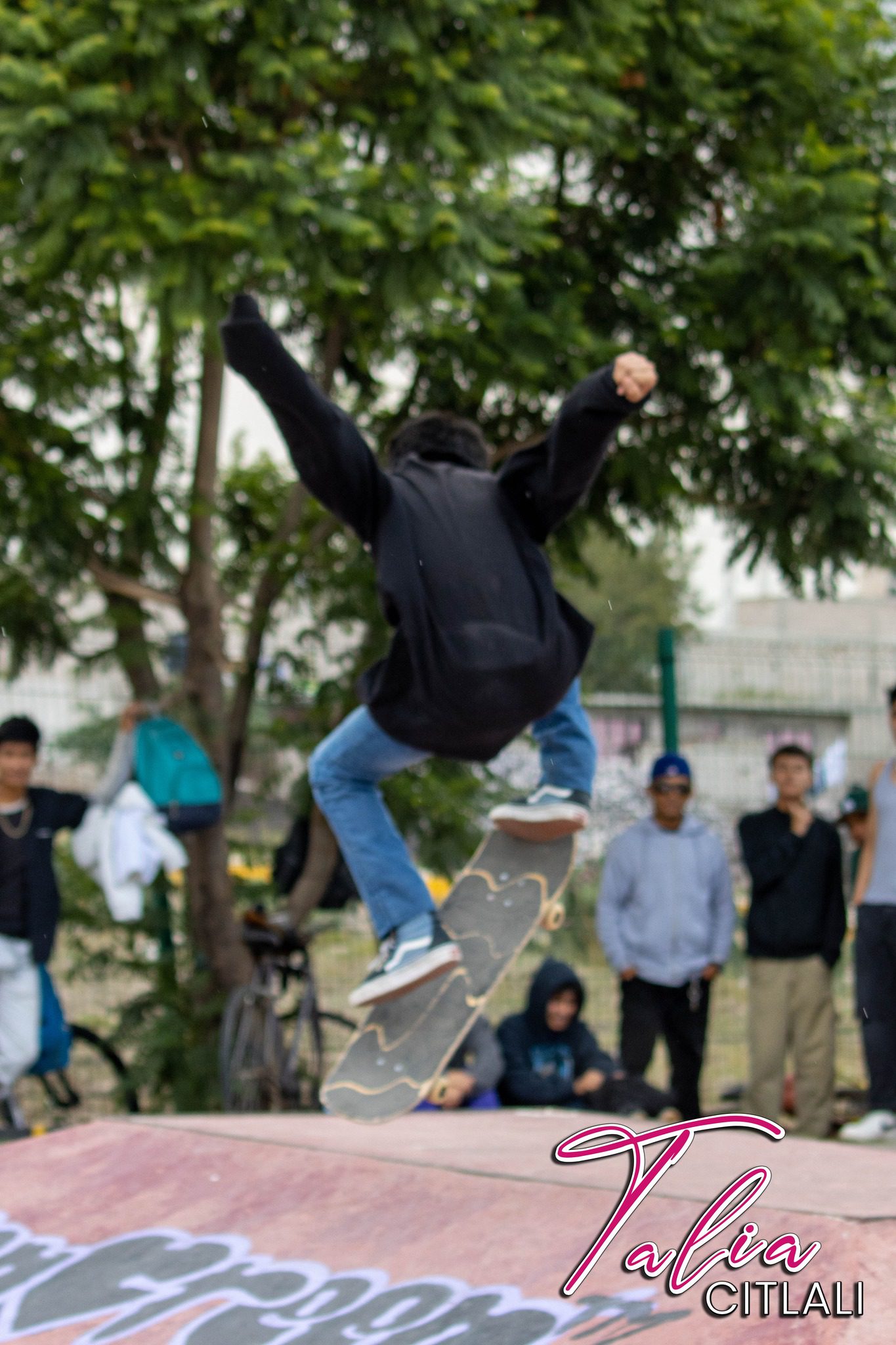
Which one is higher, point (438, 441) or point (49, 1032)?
point (438, 441)

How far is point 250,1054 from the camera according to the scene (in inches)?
253

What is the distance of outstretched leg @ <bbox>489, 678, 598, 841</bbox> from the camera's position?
4.41m

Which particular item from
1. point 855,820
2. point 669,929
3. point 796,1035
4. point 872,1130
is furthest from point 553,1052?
point 855,820

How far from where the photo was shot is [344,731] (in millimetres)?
4059

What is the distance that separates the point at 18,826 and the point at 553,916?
8.40 feet

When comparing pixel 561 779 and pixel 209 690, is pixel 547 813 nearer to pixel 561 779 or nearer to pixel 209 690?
pixel 561 779

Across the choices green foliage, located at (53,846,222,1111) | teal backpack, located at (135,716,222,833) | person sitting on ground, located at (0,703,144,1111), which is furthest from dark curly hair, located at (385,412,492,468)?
green foliage, located at (53,846,222,1111)

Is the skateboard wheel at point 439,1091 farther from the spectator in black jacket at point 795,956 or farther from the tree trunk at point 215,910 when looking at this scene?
the tree trunk at point 215,910

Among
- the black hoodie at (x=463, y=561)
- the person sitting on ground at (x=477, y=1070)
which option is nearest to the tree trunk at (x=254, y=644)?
the person sitting on ground at (x=477, y=1070)

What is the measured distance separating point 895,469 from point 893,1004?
2534 mm

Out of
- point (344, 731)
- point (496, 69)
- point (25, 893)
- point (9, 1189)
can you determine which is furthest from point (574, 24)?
point (9, 1189)

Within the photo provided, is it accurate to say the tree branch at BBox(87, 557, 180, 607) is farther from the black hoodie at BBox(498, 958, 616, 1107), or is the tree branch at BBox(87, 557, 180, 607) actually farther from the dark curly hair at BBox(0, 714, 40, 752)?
the black hoodie at BBox(498, 958, 616, 1107)

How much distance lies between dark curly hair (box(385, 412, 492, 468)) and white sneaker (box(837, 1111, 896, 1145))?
10.5 ft

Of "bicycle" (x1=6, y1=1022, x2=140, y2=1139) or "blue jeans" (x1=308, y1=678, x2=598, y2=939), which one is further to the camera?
"bicycle" (x1=6, y1=1022, x2=140, y2=1139)
